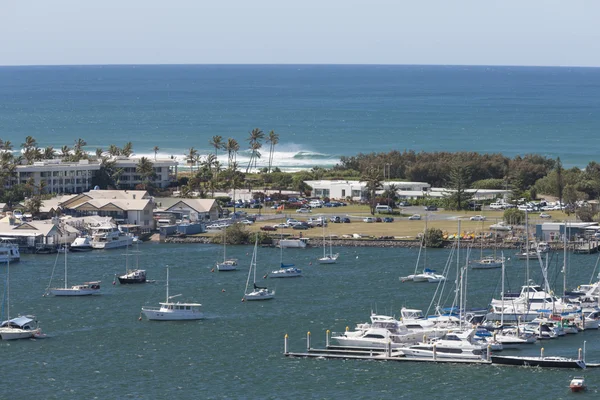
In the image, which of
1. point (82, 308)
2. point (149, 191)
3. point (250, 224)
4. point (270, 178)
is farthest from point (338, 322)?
point (270, 178)

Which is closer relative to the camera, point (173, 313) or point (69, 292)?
point (173, 313)

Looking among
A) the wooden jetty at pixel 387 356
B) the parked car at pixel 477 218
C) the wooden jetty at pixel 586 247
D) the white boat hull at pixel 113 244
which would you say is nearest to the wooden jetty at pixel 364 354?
the wooden jetty at pixel 387 356

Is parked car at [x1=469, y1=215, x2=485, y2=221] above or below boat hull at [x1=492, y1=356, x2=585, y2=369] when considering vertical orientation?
above

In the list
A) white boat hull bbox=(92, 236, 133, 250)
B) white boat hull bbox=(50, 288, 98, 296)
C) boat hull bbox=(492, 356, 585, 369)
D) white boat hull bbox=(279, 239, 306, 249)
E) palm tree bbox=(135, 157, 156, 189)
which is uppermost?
palm tree bbox=(135, 157, 156, 189)

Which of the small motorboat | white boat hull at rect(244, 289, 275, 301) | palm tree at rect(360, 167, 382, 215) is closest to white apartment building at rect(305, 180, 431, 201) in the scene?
palm tree at rect(360, 167, 382, 215)

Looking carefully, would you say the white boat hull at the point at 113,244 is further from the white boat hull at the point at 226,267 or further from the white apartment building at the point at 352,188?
the white apartment building at the point at 352,188

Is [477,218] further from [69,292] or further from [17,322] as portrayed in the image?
[17,322]

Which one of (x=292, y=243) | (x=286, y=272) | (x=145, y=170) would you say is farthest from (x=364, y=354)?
(x=145, y=170)

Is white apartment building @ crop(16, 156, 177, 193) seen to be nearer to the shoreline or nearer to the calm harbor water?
the calm harbor water
